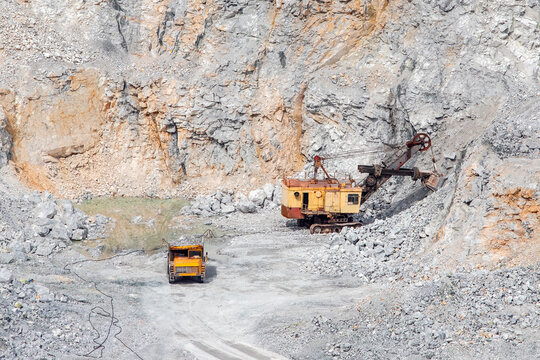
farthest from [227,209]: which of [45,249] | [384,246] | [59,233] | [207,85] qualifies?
[384,246]

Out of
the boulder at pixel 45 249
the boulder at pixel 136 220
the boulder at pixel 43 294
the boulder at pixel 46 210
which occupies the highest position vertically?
the boulder at pixel 46 210

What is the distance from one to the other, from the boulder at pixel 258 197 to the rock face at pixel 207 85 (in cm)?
189

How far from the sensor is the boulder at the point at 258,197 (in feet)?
98.3

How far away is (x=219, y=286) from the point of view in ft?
62.6

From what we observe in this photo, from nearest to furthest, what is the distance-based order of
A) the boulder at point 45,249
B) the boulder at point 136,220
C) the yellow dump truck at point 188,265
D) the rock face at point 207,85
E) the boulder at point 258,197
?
the yellow dump truck at point 188,265 < the boulder at point 45,249 < the boulder at point 136,220 < the boulder at point 258,197 < the rock face at point 207,85

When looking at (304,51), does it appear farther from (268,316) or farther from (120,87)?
(268,316)

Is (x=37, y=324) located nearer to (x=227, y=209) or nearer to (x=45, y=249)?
(x=45, y=249)

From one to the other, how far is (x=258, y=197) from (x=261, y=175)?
258 centimetres

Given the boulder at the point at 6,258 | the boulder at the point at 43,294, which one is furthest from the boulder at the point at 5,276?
the boulder at the point at 6,258

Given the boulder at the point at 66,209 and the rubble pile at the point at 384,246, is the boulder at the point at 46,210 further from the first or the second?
the rubble pile at the point at 384,246

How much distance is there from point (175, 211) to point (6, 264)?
10.7 m

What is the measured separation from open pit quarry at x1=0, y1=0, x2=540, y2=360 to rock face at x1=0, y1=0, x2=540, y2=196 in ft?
0.35

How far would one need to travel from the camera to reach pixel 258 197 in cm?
3011

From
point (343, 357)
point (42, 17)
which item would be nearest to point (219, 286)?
point (343, 357)
